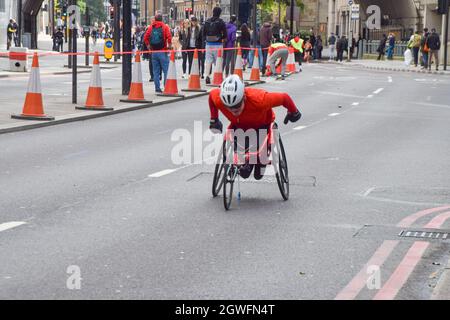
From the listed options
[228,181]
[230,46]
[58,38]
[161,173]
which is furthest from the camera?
[58,38]

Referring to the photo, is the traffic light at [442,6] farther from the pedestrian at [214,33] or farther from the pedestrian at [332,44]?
the pedestrian at [214,33]

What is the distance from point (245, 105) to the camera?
9828 mm

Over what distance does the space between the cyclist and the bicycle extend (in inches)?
4.1

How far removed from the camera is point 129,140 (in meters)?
15.8

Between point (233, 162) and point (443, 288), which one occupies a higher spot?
point (233, 162)

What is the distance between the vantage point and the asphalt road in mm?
6777

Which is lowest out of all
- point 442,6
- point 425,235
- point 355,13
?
point 425,235

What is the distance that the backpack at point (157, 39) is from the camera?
25.1m

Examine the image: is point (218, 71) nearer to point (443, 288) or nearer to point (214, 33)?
point (214, 33)

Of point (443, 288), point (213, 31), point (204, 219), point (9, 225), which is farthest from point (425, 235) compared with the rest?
point (213, 31)

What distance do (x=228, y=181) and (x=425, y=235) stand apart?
2001 millimetres

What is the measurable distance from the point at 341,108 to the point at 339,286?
16.7 m

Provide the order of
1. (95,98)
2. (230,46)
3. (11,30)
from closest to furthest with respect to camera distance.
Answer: (95,98)
(230,46)
(11,30)
